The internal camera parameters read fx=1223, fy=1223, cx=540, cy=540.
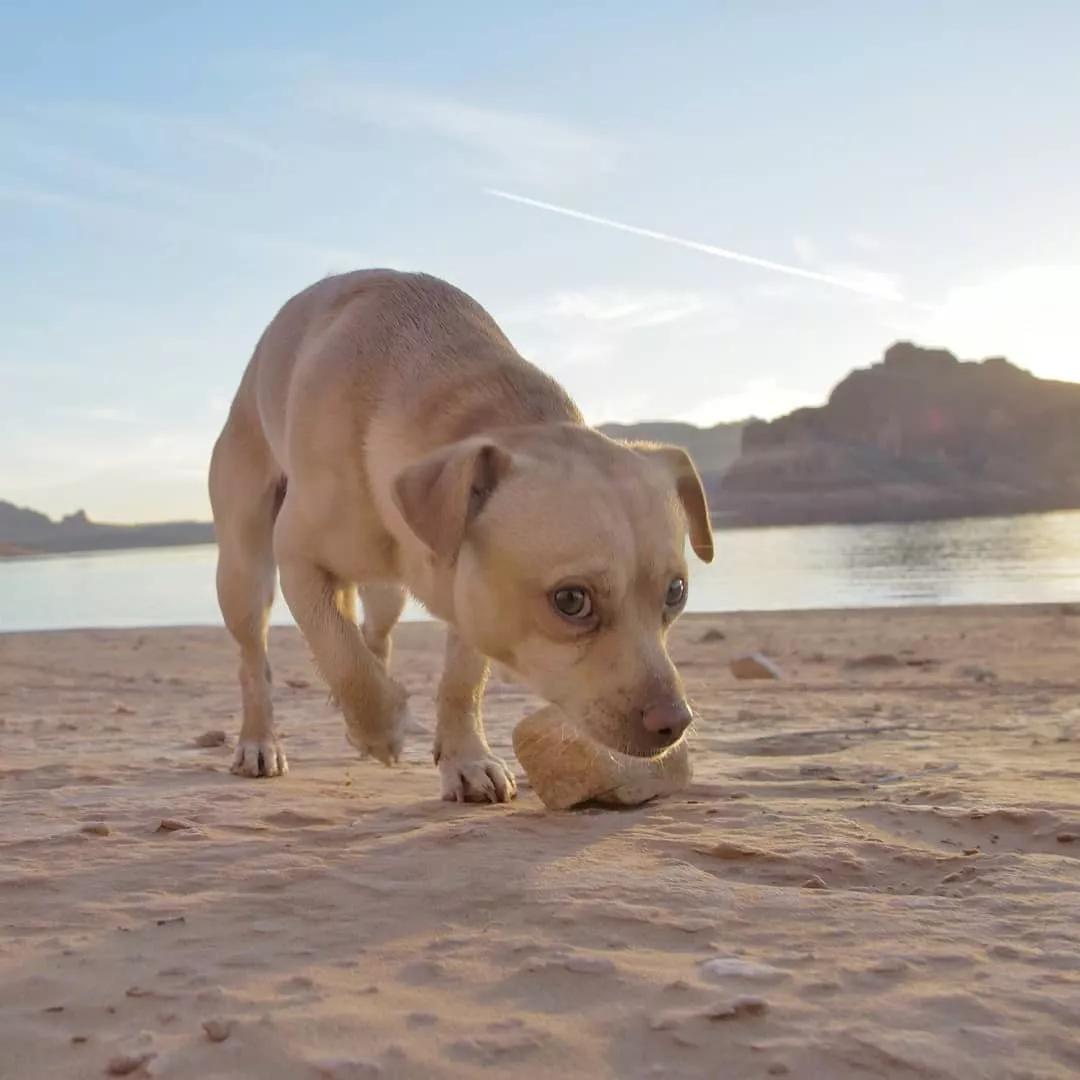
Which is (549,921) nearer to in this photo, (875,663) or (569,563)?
(569,563)

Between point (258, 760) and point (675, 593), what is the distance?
2398 mm

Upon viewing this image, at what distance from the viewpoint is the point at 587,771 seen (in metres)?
3.88

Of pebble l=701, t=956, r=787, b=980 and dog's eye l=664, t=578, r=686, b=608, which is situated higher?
dog's eye l=664, t=578, r=686, b=608

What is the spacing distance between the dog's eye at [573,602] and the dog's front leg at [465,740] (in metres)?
1.12

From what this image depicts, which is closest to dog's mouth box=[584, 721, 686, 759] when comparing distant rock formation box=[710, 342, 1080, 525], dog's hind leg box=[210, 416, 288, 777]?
dog's hind leg box=[210, 416, 288, 777]

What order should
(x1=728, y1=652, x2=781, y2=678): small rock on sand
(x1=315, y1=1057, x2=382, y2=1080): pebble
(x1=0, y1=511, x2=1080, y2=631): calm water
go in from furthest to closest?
(x1=0, y1=511, x2=1080, y2=631): calm water, (x1=728, y1=652, x2=781, y2=678): small rock on sand, (x1=315, y1=1057, x2=382, y2=1080): pebble

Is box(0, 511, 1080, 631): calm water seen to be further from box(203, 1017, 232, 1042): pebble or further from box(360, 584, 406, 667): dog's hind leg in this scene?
box(203, 1017, 232, 1042): pebble

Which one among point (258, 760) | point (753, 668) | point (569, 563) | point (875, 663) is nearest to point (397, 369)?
point (569, 563)

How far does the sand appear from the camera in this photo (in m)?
1.84

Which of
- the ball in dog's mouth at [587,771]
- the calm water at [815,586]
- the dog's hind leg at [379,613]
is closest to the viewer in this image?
the ball in dog's mouth at [587,771]

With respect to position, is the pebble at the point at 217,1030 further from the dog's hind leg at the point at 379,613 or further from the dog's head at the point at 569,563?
the dog's hind leg at the point at 379,613

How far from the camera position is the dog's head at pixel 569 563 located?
3.12 meters

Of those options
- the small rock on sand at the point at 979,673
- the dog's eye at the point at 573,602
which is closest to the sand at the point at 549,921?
the dog's eye at the point at 573,602

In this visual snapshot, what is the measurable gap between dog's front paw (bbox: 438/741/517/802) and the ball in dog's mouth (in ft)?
0.83
